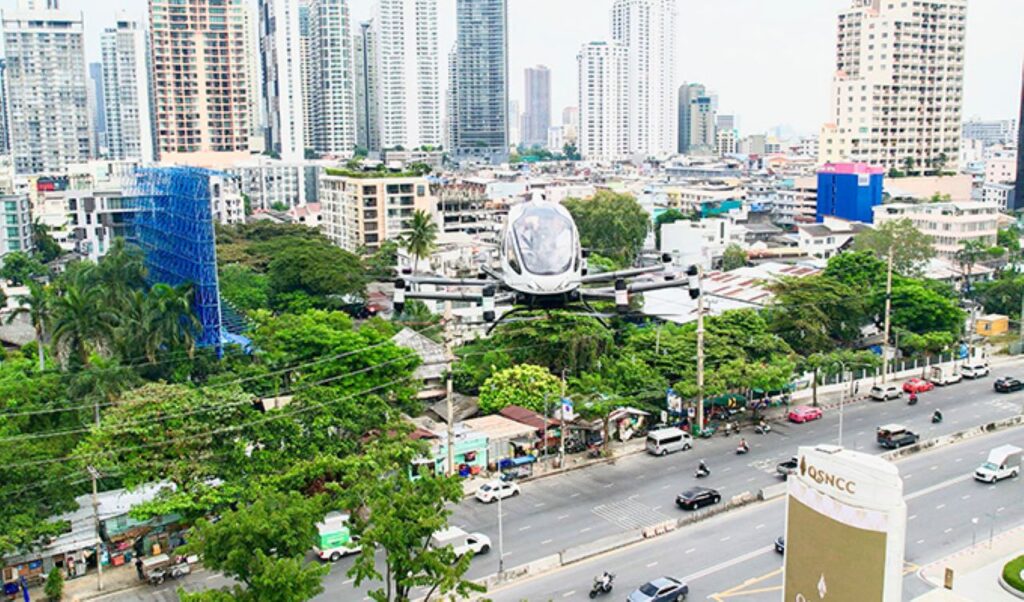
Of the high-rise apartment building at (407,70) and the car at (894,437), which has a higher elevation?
the high-rise apartment building at (407,70)

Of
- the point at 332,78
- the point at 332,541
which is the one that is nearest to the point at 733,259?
the point at 332,541

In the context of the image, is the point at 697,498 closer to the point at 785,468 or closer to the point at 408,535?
the point at 785,468

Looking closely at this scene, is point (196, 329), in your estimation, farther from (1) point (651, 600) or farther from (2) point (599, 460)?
(1) point (651, 600)

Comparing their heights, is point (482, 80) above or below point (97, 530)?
above

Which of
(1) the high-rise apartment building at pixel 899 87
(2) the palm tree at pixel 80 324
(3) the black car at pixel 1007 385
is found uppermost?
(1) the high-rise apartment building at pixel 899 87

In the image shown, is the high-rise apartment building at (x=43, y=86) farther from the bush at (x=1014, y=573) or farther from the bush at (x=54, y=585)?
the bush at (x=1014, y=573)

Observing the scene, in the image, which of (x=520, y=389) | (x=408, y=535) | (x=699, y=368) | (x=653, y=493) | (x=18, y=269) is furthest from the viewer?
(x=18, y=269)

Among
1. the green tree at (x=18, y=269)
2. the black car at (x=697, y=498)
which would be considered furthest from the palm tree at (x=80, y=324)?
the green tree at (x=18, y=269)
